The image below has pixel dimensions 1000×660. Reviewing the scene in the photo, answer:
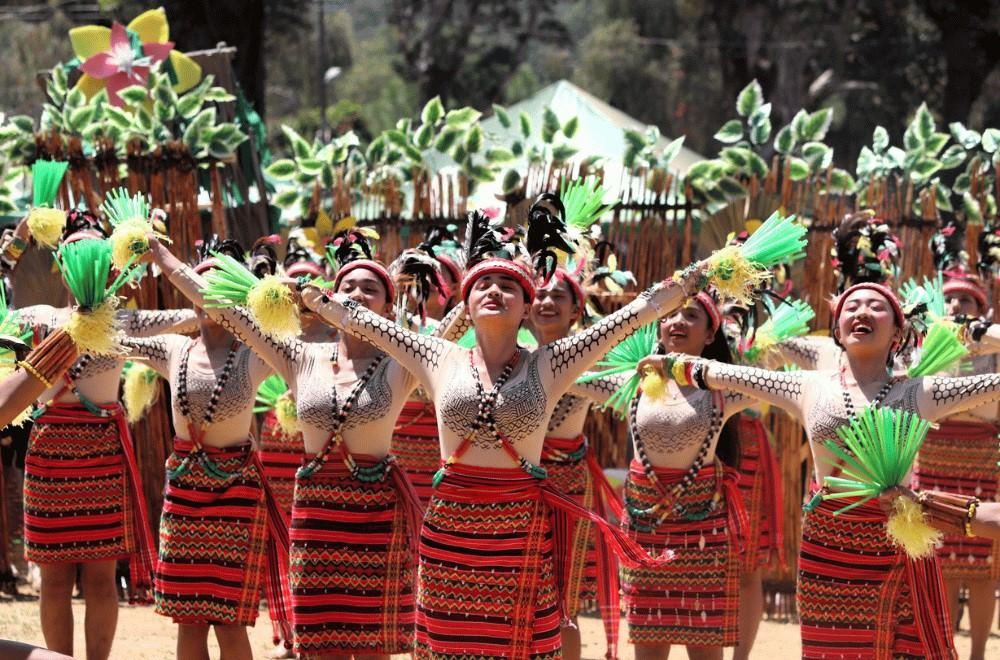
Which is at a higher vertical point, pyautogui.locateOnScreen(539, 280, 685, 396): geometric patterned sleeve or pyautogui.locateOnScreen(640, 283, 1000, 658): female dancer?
pyautogui.locateOnScreen(539, 280, 685, 396): geometric patterned sleeve

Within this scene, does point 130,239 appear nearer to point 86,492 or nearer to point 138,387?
point 86,492

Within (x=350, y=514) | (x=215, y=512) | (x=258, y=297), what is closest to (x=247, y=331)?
(x=258, y=297)

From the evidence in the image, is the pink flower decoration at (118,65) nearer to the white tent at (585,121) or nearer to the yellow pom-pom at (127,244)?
the white tent at (585,121)

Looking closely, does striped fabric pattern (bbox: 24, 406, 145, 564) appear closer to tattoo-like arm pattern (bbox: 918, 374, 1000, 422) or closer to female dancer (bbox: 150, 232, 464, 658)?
female dancer (bbox: 150, 232, 464, 658)

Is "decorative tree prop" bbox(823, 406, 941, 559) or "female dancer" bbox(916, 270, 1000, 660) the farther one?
"female dancer" bbox(916, 270, 1000, 660)

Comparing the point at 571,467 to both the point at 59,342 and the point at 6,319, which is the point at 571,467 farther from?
the point at 59,342

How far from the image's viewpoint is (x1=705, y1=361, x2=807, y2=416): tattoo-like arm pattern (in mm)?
4984

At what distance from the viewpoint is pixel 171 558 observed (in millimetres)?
5633

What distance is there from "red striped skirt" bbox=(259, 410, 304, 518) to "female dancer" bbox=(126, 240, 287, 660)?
1.60 m

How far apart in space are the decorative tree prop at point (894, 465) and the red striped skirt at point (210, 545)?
233cm

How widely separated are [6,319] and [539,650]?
2.00m

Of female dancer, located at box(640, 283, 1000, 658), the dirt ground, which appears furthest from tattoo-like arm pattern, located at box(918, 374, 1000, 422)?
the dirt ground

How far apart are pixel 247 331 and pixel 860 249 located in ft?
8.08

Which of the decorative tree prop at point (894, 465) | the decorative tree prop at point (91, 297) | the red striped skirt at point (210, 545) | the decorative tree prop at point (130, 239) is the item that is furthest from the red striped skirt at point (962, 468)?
the decorative tree prop at point (91, 297)
